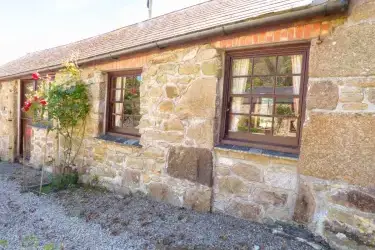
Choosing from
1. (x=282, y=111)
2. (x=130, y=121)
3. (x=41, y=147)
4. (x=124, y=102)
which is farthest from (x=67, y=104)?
(x=282, y=111)

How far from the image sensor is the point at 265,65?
3043 mm

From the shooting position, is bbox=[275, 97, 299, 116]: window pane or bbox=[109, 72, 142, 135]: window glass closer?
bbox=[275, 97, 299, 116]: window pane

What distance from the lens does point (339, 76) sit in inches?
93.9

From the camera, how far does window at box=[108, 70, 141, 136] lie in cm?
448

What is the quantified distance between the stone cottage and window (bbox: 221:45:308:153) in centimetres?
1

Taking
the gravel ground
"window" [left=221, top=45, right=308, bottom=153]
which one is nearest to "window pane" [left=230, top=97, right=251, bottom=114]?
"window" [left=221, top=45, right=308, bottom=153]

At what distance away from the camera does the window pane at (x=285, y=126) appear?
288cm

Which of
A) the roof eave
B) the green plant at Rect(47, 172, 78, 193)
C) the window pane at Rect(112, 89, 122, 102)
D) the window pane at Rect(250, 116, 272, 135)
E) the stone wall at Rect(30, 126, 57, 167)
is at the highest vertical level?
the roof eave

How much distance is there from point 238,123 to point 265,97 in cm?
50

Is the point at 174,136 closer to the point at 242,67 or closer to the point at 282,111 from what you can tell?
the point at 242,67

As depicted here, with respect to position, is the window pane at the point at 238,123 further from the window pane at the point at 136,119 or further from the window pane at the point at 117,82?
the window pane at the point at 117,82

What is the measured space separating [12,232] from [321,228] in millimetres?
3726

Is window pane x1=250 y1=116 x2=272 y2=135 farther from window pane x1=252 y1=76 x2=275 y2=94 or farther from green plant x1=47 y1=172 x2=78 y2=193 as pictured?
green plant x1=47 y1=172 x2=78 y2=193

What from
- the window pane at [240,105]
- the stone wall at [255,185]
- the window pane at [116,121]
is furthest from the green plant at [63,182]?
the window pane at [240,105]
